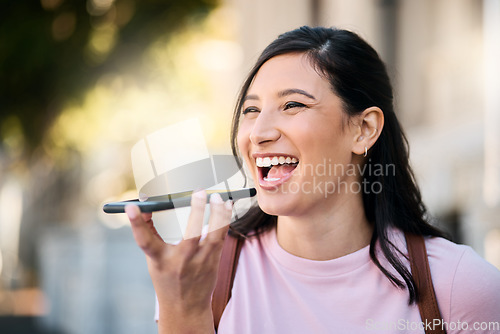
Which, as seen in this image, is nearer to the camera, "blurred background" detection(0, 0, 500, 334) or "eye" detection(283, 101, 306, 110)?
"eye" detection(283, 101, 306, 110)

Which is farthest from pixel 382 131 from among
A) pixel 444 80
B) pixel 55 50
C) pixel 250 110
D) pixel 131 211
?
pixel 55 50

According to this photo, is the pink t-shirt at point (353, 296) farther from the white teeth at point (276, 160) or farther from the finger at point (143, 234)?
the finger at point (143, 234)

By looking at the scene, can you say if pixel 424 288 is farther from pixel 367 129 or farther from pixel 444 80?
pixel 444 80

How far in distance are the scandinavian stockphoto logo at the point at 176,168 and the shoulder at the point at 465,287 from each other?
797mm

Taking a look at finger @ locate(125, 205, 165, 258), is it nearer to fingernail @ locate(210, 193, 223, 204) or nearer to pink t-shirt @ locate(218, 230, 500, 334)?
fingernail @ locate(210, 193, 223, 204)

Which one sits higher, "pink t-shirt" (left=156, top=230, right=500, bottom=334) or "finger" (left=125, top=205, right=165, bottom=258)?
"finger" (left=125, top=205, right=165, bottom=258)

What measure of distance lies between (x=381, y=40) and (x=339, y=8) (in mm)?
1165

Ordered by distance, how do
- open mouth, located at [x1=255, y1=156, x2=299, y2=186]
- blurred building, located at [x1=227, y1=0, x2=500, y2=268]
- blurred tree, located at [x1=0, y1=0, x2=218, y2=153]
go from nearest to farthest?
open mouth, located at [x1=255, y1=156, x2=299, y2=186], blurred building, located at [x1=227, y1=0, x2=500, y2=268], blurred tree, located at [x1=0, y1=0, x2=218, y2=153]

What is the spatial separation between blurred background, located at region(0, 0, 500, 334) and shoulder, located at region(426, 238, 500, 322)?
2.66m

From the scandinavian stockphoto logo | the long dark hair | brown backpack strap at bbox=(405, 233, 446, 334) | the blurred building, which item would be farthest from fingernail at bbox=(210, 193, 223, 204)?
the blurred building

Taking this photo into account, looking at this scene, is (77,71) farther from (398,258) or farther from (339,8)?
(398,258)

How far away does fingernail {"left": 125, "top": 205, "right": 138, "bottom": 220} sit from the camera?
57.1 inches

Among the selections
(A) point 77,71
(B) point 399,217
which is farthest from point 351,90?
(A) point 77,71

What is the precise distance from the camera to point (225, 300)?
1998 millimetres
